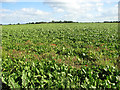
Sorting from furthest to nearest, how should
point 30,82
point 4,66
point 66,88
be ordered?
point 4,66
point 30,82
point 66,88

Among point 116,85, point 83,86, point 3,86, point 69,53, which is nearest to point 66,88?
point 83,86

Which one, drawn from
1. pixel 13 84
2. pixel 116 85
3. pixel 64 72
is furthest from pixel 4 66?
pixel 116 85

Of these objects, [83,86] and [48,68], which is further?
[48,68]

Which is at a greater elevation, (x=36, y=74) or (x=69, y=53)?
(x=69, y=53)

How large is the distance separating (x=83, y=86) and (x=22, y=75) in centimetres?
284

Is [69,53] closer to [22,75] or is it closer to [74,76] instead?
[74,76]

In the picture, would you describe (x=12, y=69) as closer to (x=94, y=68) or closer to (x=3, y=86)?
(x=3, y=86)

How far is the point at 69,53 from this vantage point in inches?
312

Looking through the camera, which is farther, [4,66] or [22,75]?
[4,66]

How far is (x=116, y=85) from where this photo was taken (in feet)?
15.3

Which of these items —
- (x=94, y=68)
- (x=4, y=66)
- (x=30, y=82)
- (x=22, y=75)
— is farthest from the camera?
(x=4, y=66)

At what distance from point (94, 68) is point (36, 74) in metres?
3.06

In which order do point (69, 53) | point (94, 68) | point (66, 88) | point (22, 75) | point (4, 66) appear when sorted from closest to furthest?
point (66, 88), point (22, 75), point (94, 68), point (4, 66), point (69, 53)

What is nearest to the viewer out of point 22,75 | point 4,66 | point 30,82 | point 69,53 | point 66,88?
point 66,88
